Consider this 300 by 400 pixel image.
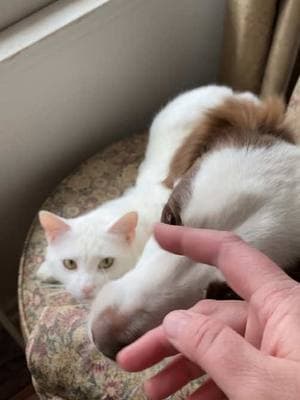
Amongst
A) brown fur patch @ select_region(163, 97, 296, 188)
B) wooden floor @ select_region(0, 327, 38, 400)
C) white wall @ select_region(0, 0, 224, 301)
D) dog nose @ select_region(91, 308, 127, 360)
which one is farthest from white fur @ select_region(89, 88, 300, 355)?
Result: wooden floor @ select_region(0, 327, 38, 400)

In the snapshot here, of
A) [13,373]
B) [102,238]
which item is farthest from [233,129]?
[13,373]

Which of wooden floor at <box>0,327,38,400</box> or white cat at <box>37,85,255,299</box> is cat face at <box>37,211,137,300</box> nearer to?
white cat at <box>37,85,255,299</box>

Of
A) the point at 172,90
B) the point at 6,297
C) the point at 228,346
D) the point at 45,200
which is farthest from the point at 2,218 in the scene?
the point at 228,346

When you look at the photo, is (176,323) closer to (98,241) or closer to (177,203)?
(177,203)

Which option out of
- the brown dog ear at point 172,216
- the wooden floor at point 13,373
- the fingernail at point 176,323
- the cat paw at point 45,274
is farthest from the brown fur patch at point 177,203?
the wooden floor at point 13,373

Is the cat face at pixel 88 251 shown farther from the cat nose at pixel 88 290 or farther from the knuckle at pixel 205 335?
the knuckle at pixel 205 335

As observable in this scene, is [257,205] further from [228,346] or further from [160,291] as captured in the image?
[228,346]
